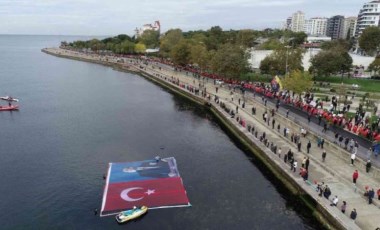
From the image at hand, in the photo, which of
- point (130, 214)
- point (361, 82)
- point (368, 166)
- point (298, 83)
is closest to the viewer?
point (130, 214)

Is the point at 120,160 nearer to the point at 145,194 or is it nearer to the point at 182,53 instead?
the point at 145,194

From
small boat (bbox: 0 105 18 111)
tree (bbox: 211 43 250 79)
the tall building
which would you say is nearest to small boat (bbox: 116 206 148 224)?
small boat (bbox: 0 105 18 111)

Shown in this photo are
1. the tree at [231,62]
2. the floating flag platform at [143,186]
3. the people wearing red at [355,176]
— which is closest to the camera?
the people wearing red at [355,176]

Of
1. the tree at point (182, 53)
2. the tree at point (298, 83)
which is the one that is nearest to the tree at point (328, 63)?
the tree at point (298, 83)

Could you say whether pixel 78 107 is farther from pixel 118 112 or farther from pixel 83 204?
pixel 83 204

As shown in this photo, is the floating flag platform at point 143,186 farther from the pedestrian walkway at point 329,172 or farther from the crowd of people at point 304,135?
the crowd of people at point 304,135

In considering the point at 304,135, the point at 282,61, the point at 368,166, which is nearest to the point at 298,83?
the point at 304,135

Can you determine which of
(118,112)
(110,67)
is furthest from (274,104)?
(110,67)
